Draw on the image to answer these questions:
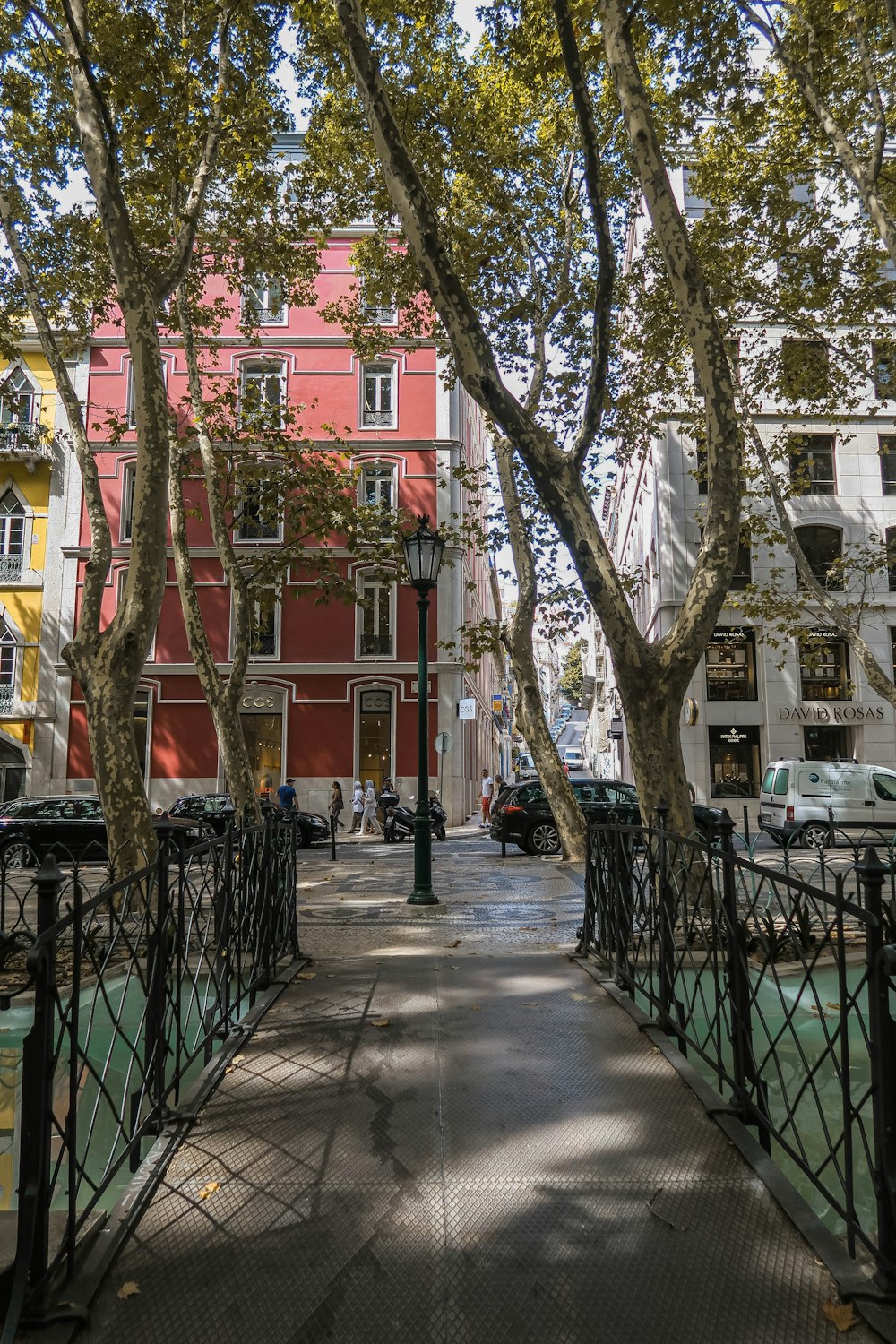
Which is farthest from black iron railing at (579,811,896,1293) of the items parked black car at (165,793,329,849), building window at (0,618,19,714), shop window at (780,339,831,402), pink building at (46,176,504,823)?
building window at (0,618,19,714)

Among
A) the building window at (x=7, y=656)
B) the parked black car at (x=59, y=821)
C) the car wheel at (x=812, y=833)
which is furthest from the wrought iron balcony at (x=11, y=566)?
the car wheel at (x=812, y=833)

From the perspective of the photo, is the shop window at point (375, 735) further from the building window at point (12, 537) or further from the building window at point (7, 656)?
the building window at point (12, 537)

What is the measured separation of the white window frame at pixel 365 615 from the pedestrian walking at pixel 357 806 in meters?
3.80

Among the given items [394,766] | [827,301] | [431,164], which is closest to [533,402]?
[431,164]

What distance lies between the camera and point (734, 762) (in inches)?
1004

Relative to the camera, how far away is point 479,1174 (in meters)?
3.27

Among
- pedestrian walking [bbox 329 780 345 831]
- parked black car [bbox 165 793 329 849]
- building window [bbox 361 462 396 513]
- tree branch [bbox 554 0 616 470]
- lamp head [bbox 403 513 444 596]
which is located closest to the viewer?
tree branch [bbox 554 0 616 470]

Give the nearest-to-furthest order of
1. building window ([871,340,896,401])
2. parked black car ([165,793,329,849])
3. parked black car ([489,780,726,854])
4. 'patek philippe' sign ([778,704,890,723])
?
building window ([871,340,896,401]), parked black car ([489,780,726,854]), parked black car ([165,793,329,849]), 'patek philippe' sign ([778,704,890,723])

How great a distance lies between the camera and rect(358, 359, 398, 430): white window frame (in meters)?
27.6

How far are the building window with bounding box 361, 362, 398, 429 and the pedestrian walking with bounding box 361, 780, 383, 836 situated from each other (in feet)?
37.4

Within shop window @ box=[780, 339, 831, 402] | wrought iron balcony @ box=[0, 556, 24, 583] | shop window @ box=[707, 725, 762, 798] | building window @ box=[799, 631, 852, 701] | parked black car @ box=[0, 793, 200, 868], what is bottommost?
parked black car @ box=[0, 793, 200, 868]

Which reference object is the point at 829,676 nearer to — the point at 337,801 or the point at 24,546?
the point at 337,801

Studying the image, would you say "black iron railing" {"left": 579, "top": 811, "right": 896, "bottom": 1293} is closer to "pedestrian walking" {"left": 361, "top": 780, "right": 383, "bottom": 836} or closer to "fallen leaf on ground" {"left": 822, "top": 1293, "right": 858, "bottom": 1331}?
"fallen leaf on ground" {"left": 822, "top": 1293, "right": 858, "bottom": 1331}

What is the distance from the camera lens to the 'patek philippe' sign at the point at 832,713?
25.1 metres
